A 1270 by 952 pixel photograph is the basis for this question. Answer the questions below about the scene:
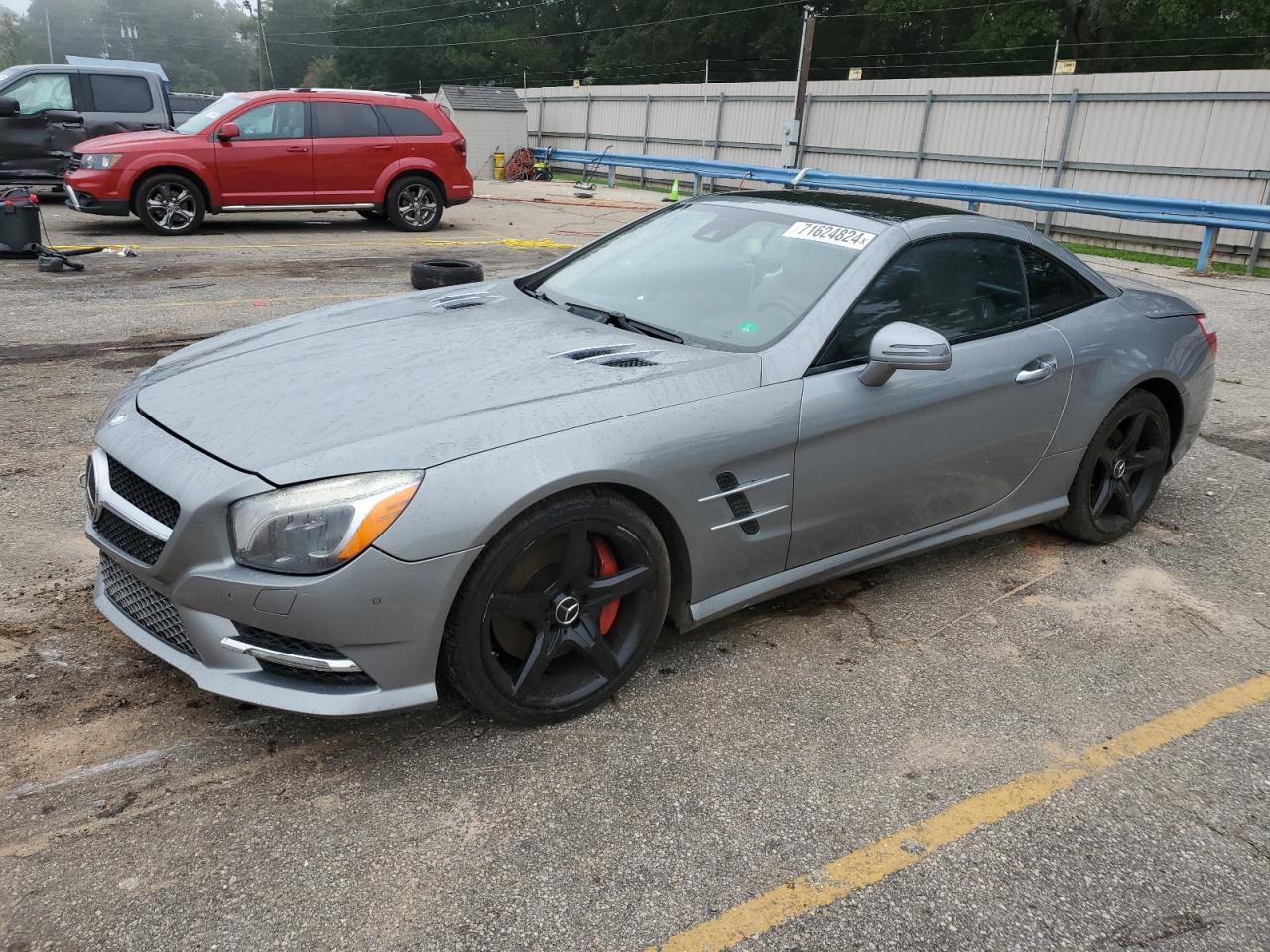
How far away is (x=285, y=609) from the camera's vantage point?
2449mm

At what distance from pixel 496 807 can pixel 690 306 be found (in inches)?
73.8

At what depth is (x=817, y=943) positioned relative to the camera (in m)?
2.23

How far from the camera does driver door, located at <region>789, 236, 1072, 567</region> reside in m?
3.31

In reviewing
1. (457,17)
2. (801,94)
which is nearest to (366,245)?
(801,94)

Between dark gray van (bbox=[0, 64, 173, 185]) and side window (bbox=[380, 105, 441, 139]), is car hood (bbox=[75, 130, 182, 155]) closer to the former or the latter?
dark gray van (bbox=[0, 64, 173, 185])

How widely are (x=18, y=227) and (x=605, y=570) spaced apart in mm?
9968

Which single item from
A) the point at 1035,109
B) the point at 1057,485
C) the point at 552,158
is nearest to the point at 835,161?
the point at 1035,109

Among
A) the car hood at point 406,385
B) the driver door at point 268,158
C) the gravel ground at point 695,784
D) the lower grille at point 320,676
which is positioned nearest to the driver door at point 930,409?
the car hood at point 406,385

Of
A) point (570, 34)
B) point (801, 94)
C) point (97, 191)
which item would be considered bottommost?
point (97, 191)

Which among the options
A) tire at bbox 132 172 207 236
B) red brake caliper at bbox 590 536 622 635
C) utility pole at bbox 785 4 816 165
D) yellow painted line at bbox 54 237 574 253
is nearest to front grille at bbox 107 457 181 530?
red brake caliper at bbox 590 536 622 635

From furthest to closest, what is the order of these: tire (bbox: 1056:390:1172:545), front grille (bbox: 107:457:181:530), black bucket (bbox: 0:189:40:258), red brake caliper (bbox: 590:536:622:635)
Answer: black bucket (bbox: 0:189:40:258)
tire (bbox: 1056:390:1172:545)
red brake caliper (bbox: 590:536:622:635)
front grille (bbox: 107:457:181:530)

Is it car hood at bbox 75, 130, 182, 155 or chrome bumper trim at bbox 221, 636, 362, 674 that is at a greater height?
car hood at bbox 75, 130, 182, 155

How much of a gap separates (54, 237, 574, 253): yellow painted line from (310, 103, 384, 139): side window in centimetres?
138

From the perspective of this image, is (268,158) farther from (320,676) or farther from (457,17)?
(457,17)
